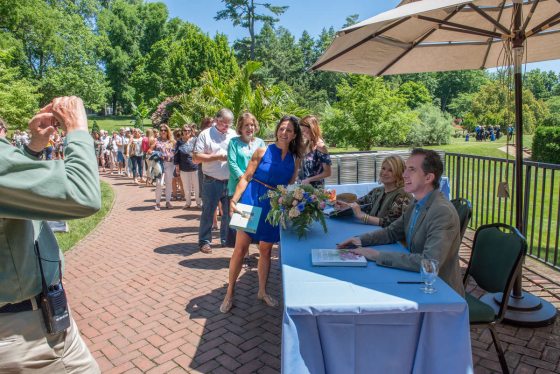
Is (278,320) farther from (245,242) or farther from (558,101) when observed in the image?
(558,101)

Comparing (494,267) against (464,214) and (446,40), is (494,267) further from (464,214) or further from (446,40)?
(446,40)

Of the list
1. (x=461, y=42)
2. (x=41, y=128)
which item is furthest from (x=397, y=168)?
(x=41, y=128)

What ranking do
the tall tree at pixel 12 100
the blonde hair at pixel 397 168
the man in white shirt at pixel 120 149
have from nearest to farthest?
the blonde hair at pixel 397 168
the man in white shirt at pixel 120 149
the tall tree at pixel 12 100

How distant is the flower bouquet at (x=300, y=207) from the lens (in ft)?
10.1

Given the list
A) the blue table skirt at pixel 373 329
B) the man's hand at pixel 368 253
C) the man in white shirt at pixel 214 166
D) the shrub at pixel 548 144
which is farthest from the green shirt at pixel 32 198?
the shrub at pixel 548 144

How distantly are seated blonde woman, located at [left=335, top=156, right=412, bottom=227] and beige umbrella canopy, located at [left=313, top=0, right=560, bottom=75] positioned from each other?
122 cm

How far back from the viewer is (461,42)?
4926 mm

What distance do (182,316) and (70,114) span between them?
116 inches

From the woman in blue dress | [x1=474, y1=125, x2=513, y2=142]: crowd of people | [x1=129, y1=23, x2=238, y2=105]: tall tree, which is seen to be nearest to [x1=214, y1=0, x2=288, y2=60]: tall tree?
[x1=129, y1=23, x2=238, y2=105]: tall tree

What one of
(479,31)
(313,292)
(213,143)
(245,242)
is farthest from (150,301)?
(479,31)

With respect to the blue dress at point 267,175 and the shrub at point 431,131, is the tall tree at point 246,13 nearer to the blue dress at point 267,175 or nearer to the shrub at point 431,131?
the shrub at point 431,131

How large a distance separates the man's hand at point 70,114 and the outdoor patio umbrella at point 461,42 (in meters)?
1.96

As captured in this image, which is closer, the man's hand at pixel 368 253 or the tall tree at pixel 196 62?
the man's hand at pixel 368 253

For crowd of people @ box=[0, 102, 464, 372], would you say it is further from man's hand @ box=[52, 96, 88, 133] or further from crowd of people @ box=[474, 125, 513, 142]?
crowd of people @ box=[474, 125, 513, 142]
